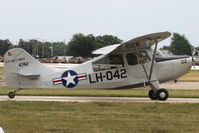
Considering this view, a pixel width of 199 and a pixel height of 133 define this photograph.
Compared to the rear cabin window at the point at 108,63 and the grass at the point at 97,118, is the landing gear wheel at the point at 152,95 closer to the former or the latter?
the rear cabin window at the point at 108,63

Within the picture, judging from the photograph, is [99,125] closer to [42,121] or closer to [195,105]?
[42,121]

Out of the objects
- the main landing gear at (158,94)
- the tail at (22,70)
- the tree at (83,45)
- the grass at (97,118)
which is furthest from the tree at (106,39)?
the grass at (97,118)

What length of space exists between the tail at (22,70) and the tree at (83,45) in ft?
388

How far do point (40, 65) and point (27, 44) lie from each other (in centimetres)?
15974

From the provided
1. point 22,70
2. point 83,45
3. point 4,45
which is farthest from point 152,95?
point 4,45

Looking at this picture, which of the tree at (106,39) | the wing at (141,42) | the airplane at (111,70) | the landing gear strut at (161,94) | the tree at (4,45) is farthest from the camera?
the tree at (4,45)

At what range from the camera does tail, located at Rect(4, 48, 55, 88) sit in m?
18.5

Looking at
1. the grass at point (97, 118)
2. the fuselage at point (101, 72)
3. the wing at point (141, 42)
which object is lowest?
the grass at point (97, 118)

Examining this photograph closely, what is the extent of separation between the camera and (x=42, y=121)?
10.7 metres

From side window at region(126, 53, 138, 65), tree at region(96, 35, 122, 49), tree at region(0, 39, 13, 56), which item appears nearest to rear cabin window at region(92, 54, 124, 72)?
side window at region(126, 53, 138, 65)

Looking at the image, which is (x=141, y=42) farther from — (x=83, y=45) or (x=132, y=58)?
(x=83, y=45)

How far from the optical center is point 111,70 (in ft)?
63.2

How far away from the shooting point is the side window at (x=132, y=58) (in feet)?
63.6

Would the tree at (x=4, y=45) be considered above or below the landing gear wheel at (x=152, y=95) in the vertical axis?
above
